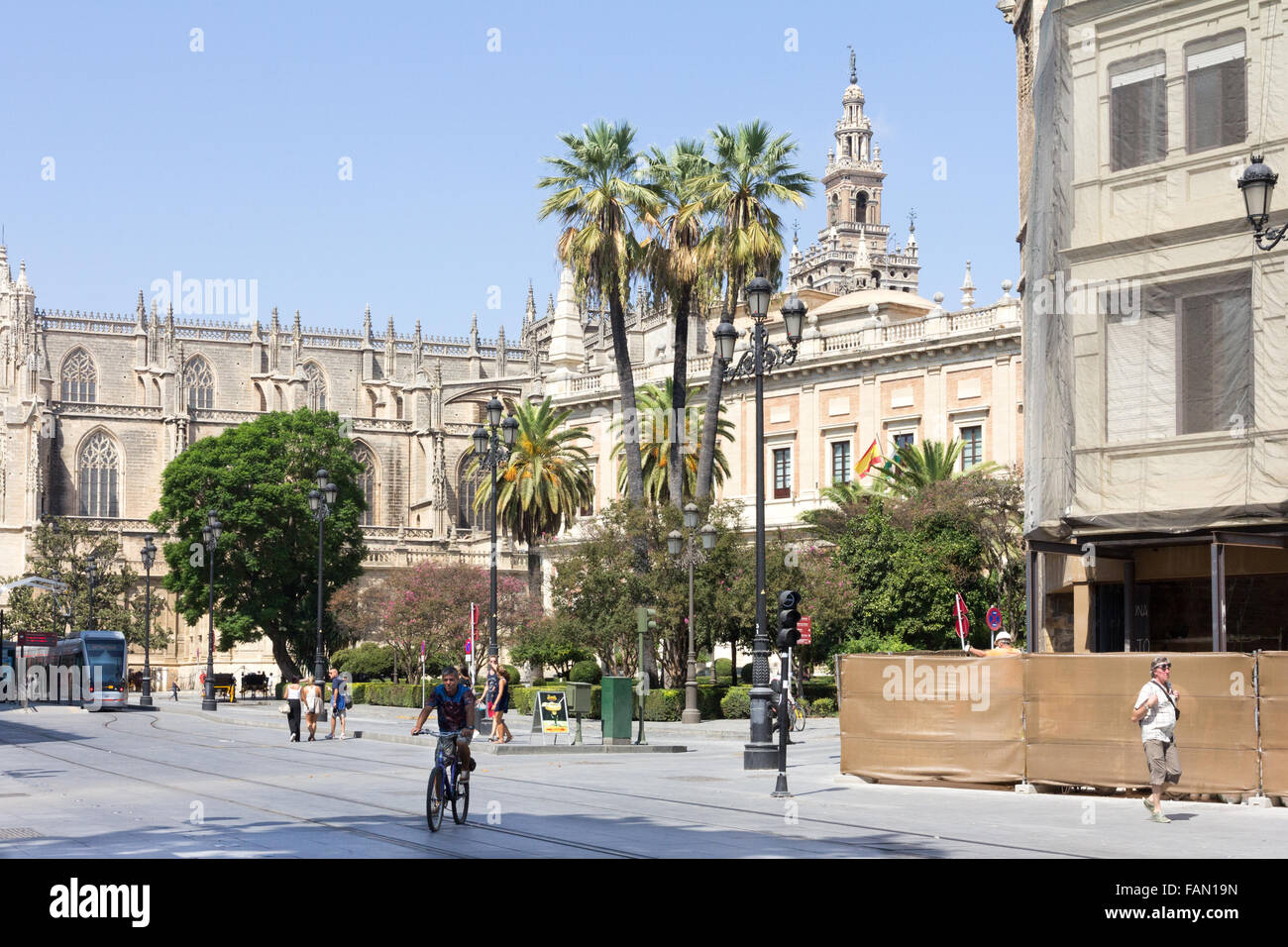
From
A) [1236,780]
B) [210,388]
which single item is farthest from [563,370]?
[1236,780]

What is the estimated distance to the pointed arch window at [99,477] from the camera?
296 feet

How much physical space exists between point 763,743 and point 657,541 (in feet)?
68.5

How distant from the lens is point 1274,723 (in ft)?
54.5

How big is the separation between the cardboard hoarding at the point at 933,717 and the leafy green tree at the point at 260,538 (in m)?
47.2

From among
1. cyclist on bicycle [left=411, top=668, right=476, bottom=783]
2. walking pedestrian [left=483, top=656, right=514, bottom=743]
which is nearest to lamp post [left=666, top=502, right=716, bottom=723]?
walking pedestrian [left=483, top=656, right=514, bottom=743]

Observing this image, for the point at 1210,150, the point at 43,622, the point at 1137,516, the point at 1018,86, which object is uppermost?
the point at 1018,86

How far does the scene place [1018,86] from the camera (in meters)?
30.8

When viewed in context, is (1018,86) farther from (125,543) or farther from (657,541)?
(125,543)

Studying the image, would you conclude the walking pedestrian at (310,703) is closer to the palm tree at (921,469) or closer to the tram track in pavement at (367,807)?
the tram track in pavement at (367,807)

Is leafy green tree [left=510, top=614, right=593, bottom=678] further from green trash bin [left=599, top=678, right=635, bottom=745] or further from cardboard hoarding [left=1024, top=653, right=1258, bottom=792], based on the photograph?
cardboard hoarding [left=1024, top=653, right=1258, bottom=792]

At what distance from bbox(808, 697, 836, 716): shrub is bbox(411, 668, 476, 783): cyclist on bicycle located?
2885 centimetres

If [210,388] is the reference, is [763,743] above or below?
below

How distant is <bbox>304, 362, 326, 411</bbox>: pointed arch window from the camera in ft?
334

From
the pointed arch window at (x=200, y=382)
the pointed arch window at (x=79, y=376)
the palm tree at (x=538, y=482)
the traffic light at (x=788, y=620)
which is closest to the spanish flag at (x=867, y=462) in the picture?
the palm tree at (x=538, y=482)
